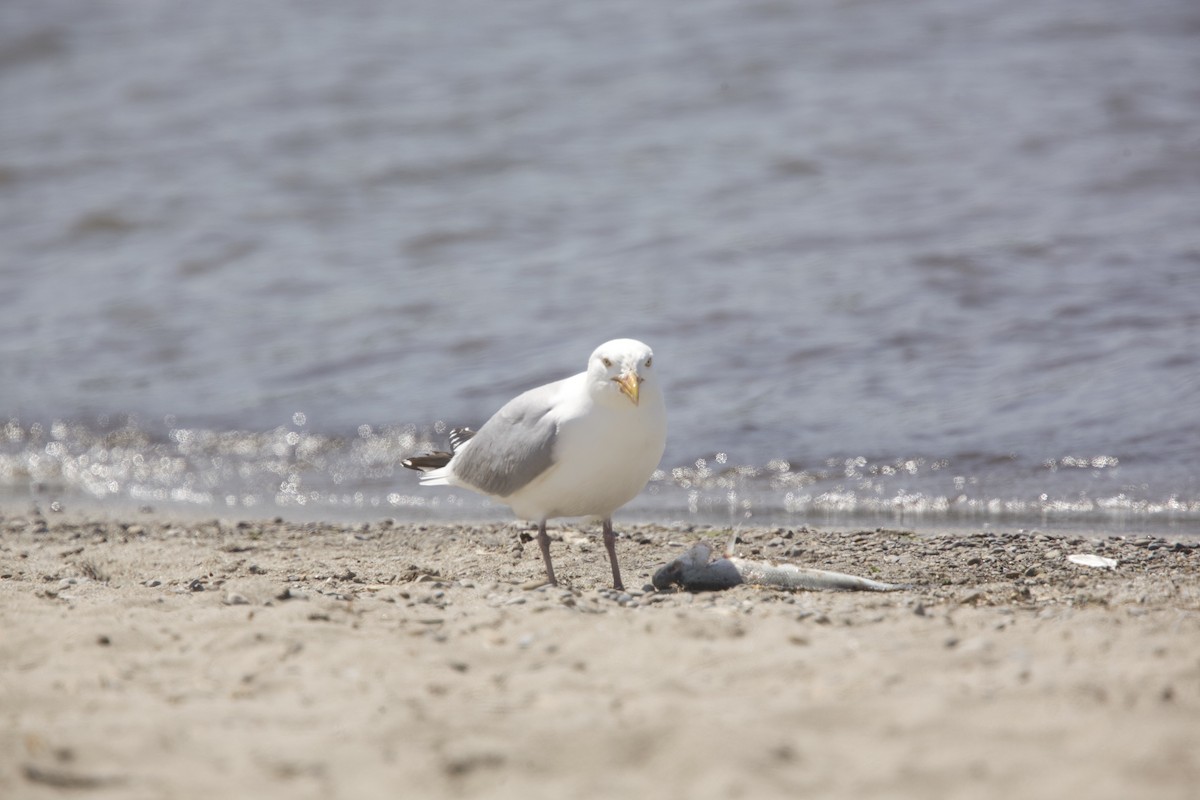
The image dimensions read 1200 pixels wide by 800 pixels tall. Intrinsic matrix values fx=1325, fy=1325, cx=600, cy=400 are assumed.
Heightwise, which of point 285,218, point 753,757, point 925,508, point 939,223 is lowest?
point 925,508

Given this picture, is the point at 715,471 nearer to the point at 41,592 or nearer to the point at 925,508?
the point at 925,508

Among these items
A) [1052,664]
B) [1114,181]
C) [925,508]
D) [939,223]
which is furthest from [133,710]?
[1114,181]

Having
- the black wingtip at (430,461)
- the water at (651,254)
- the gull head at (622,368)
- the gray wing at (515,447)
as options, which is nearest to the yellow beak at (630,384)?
the gull head at (622,368)

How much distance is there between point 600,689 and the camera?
3746 millimetres

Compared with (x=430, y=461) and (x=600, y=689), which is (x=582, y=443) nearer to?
(x=430, y=461)

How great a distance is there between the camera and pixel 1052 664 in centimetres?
380

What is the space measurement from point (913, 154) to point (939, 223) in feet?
5.65

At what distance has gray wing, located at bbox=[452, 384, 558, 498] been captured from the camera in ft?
17.8

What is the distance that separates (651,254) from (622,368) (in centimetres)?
653

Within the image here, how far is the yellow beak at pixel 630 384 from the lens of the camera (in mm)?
5078

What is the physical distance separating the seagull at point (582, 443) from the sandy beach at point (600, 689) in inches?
17.5

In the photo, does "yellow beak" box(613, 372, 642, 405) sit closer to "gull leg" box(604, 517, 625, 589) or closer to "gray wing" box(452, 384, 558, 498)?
"gray wing" box(452, 384, 558, 498)

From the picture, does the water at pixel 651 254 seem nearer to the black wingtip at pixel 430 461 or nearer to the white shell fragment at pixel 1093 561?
the white shell fragment at pixel 1093 561

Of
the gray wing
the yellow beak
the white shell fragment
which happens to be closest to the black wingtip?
the gray wing
